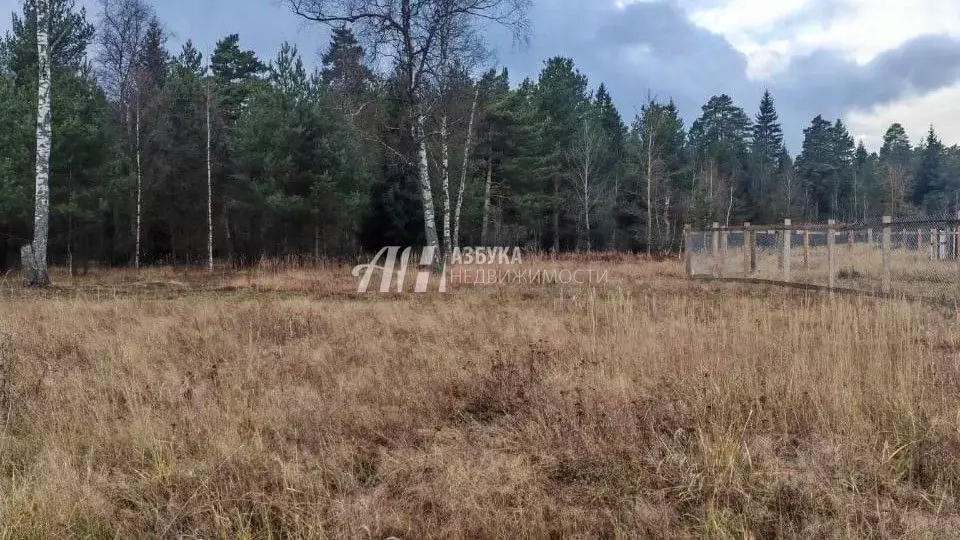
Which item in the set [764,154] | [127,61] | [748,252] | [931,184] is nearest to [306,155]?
[127,61]

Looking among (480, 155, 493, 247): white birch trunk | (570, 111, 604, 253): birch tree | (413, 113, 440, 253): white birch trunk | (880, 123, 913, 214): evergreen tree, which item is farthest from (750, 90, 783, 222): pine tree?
(413, 113, 440, 253): white birch trunk

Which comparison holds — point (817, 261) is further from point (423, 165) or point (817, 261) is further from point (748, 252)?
point (423, 165)

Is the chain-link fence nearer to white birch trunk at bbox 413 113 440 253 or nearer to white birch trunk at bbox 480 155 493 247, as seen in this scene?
white birch trunk at bbox 413 113 440 253

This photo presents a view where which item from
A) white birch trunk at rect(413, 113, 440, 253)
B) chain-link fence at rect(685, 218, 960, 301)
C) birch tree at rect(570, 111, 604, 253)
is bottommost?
chain-link fence at rect(685, 218, 960, 301)

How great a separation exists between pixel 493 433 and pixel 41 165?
1232 cm

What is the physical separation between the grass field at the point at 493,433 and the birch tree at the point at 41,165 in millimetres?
6932

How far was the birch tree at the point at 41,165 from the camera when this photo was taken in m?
10.4

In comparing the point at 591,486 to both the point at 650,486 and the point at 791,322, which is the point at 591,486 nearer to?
the point at 650,486

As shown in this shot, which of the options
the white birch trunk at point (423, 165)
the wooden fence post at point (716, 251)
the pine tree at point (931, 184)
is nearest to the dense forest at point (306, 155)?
the white birch trunk at point (423, 165)

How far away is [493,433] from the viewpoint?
122 inches

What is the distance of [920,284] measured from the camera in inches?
434

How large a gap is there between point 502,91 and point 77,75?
16.6 meters

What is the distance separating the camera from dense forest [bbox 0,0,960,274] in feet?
49.6

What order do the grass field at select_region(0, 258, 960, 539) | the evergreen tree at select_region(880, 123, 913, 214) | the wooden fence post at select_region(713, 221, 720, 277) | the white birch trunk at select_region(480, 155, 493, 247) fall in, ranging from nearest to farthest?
the grass field at select_region(0, 258, 960, 539), the wooden fence post at select_region(713, 221, 720, 277), the white birch trunk at select_region(480, 155, 493, 247), the evergreen tree at select_region(880, 123, 913, 214)
